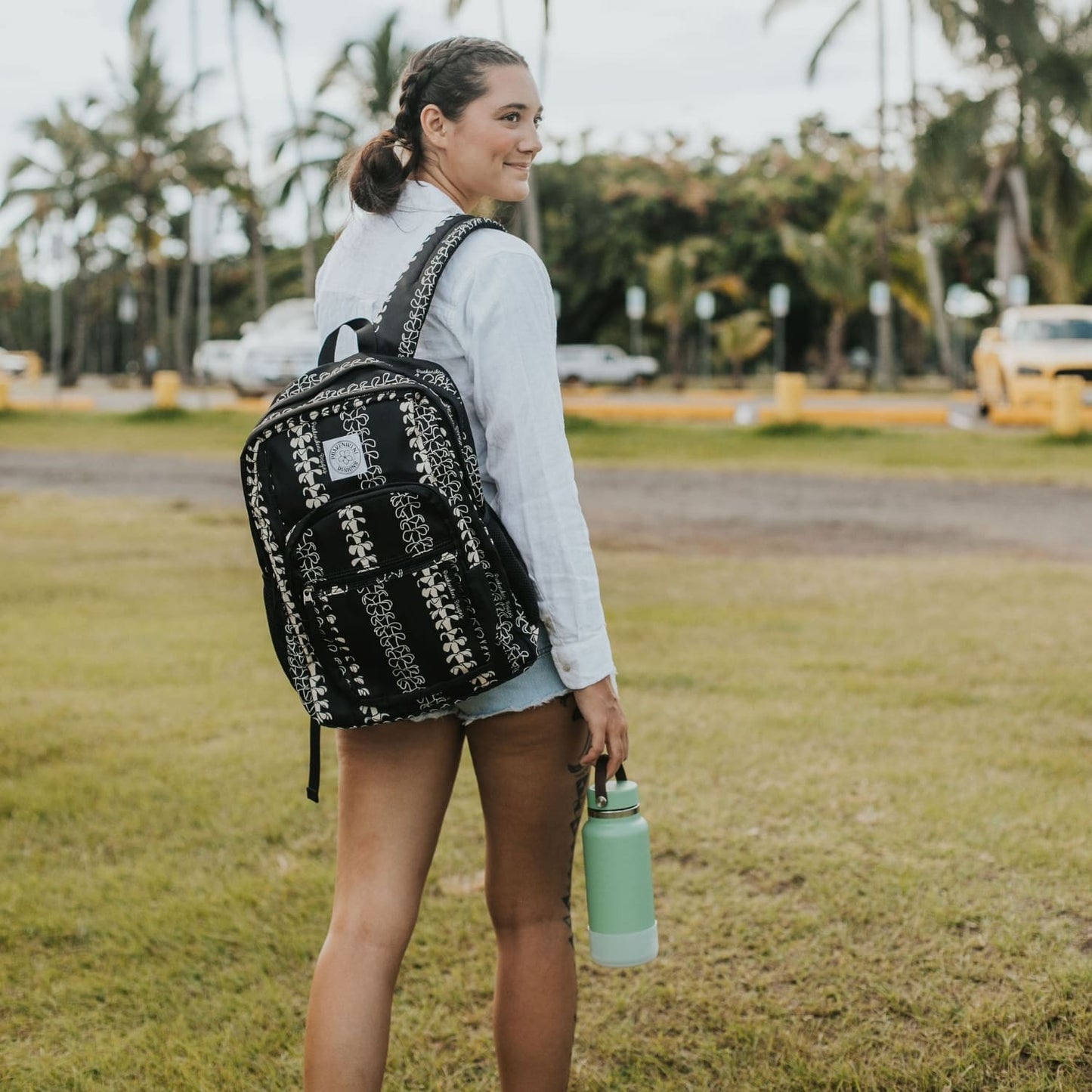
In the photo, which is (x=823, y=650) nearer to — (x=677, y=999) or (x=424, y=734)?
(x=677, y=999)

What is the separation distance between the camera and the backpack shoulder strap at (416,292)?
186 cm

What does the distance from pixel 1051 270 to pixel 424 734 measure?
110 ft

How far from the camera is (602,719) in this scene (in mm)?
1961

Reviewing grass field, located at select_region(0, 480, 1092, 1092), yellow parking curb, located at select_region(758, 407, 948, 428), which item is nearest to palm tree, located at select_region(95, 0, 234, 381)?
yellow parking curb, located at select_region(758, 407, 948, 428)

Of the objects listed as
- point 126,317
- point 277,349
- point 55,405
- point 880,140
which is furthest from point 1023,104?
point 126,317

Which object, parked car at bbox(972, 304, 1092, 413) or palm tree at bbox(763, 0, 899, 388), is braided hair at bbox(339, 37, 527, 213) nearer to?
parked car at bbox(972, 304, 1092, 413)

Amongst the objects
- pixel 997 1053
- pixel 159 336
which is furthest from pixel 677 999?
pixel 159 336

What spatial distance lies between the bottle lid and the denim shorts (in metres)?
0.25

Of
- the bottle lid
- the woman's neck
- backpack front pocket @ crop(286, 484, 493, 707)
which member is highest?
the woman's neck

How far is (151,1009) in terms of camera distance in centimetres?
289

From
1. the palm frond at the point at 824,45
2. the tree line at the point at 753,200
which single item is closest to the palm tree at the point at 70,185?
the tree line at the point at 753,200

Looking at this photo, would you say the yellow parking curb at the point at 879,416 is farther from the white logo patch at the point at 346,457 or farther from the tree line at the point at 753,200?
the white logo patch at the point at 346,457

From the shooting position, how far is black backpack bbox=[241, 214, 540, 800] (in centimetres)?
182

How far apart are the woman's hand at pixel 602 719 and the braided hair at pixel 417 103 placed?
0.78 metres
